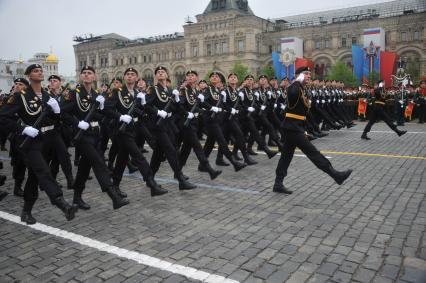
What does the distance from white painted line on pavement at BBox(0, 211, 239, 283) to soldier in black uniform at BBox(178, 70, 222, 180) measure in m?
3.07

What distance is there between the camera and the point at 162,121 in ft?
22.7

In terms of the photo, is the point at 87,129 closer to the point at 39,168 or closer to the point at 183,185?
the point at 39,168

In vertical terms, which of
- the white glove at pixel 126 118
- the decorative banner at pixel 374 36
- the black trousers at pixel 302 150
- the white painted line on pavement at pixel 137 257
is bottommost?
the white painted line on pavement at pixel 137 257

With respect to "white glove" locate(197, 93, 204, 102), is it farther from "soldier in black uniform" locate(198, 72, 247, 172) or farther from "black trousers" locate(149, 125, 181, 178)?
"black trousers" locate(149, 125, 181, 178)

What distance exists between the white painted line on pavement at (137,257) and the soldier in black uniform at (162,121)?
7.73 feet

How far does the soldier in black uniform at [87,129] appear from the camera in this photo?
5.64 metres

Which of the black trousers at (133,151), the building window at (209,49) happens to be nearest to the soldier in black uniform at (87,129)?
the black trousers at (133,151)

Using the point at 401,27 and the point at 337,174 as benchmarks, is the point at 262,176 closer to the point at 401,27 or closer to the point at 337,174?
the point at 337,174

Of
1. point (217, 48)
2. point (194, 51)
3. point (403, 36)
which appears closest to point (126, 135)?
point (403, 36)

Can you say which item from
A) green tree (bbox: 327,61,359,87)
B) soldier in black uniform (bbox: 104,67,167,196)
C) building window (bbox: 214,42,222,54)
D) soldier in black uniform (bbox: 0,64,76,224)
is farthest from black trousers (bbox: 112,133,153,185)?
building window (bbox: 214,42,222,54)

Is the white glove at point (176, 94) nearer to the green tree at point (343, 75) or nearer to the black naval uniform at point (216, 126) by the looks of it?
the black naval uniform at point (216, 126)

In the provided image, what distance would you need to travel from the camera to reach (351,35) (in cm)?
6500

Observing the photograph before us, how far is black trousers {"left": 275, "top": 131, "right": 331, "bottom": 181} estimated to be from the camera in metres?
6.16

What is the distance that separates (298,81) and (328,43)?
65438 millimetres
